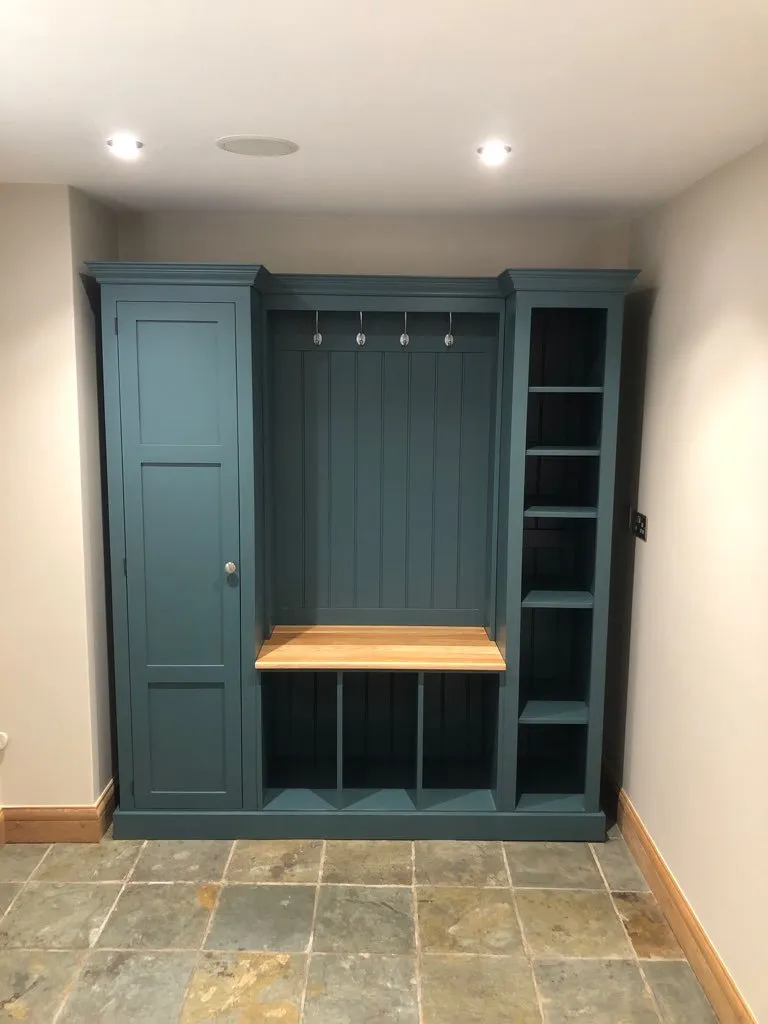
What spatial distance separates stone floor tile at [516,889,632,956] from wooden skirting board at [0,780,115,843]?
165 centimetres

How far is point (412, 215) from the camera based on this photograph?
3.34 meters

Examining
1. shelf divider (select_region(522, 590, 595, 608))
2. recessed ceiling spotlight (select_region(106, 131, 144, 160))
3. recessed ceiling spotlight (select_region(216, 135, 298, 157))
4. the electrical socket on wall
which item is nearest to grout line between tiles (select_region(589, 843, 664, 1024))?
shelf divider (select_region(522, 590, 595, 608))

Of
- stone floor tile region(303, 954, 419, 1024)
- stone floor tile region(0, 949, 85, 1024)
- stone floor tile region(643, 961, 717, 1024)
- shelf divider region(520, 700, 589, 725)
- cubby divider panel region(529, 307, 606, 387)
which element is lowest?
stone floor tile region(0, 949, 85, 1024)

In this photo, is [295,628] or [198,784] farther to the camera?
[295,628]

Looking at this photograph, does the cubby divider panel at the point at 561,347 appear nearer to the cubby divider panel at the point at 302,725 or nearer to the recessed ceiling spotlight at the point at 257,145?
the recessed ceiling spotlight at the point at 257,145

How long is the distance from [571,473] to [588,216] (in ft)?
3.45

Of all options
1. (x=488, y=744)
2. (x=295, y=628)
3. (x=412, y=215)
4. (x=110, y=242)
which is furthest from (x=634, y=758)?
(x=110, y=242)

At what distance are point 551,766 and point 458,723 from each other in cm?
45

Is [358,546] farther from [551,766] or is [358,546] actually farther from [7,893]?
[7,893]

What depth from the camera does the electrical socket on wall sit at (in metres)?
3.10

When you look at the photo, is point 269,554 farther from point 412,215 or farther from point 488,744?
point 412,215

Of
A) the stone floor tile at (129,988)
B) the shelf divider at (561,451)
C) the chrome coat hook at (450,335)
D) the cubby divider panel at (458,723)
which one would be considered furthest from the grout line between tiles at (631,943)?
the chrome coat hook at (450,335)

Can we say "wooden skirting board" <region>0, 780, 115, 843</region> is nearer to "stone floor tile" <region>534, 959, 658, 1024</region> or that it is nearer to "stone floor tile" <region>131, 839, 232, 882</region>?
"stone floor tile" <region>131, 839, 232, 882</region>

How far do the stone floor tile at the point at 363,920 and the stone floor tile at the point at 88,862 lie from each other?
2.54ft
